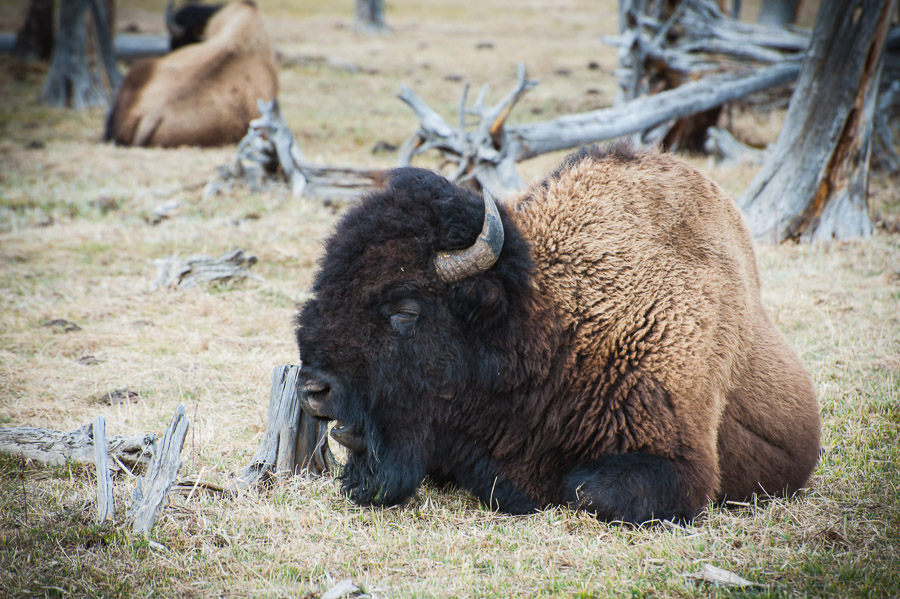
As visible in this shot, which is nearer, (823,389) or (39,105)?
(823,389)

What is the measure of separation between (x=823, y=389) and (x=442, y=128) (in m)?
5.39

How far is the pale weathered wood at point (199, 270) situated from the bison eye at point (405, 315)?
159 inches

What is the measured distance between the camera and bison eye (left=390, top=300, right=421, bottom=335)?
11.8ft

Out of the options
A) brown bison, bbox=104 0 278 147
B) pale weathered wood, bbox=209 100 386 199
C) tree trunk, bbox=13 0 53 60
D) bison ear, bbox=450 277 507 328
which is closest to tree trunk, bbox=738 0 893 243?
pale weathered wood, bbox=209 100 386 199

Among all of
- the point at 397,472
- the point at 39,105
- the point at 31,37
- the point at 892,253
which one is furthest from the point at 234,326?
the point at 31,37

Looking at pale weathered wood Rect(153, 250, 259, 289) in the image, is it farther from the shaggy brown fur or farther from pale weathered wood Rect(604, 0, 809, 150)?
pale weathered wood Rect(604, 0, 809, 150)

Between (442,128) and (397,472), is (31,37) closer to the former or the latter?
(442,128)

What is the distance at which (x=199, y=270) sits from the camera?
7.21m

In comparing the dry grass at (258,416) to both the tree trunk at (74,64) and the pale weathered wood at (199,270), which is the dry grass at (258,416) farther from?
the tree trunk at (74,64)

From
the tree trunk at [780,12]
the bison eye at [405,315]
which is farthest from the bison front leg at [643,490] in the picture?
the tree trunk at [780,12]

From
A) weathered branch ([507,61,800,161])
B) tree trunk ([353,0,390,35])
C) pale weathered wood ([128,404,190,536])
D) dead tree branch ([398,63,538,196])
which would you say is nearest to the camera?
pale weathered wood ([128,404,190,536])

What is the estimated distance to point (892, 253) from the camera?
7.85 m

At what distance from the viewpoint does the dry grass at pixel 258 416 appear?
10.4 feet

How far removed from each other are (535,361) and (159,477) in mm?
1811
